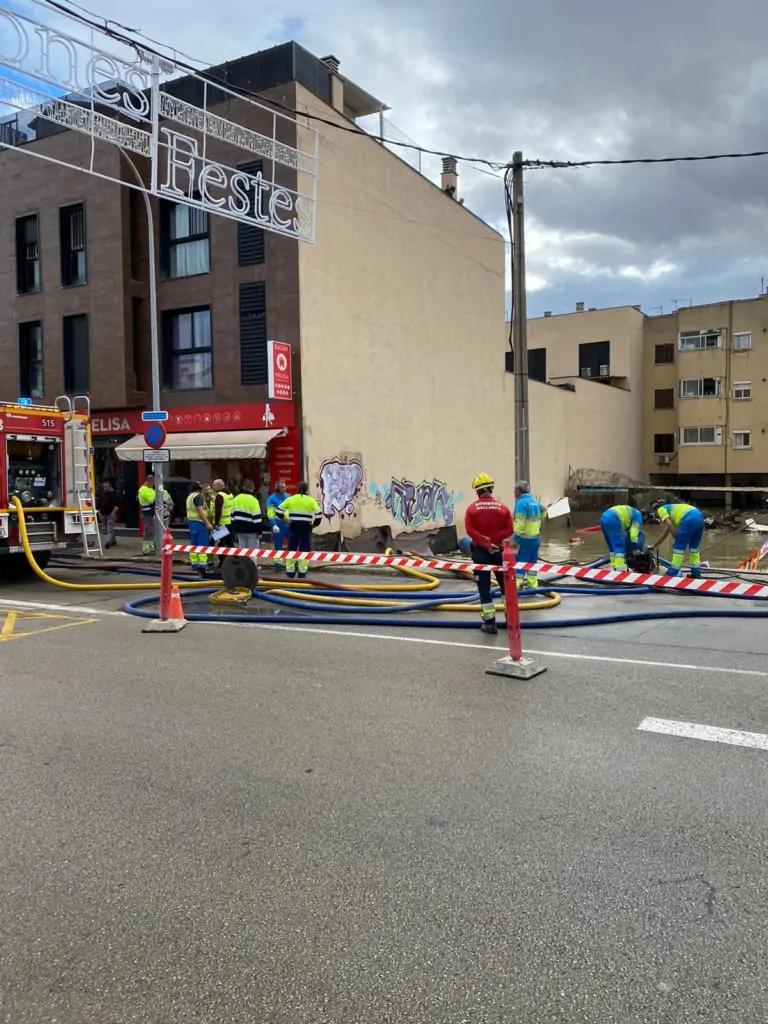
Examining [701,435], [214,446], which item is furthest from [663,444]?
[214,446]

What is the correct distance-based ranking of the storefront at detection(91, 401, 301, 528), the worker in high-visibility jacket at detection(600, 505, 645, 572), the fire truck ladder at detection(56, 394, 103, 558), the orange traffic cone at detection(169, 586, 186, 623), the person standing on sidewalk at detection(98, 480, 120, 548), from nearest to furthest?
1. the orange traffic cone at detection(169, 586, 186, 623)
2. the worker in high-visibility jacket at detection(600, 505, 645, 572)
3. the fire truck ladder at detection(56, 394, 103, 558)
4. the storefront at detection(91, 401, 301, 528)
5. the person standing on sidewalk at detection(98, 480, 120, 548)

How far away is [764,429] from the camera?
1555 inches

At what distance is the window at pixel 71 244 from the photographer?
19922 mm

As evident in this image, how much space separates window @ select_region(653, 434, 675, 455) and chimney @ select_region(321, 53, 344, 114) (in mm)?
28809

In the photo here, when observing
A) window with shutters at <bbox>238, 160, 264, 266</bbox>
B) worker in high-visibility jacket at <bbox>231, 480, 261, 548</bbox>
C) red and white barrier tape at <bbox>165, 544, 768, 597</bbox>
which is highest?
window with shutters at <bbox>238, 160, 264, 266</bbox>

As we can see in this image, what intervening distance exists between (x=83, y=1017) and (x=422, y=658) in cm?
498

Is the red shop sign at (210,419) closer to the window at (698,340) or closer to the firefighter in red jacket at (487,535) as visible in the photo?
the firefighter in red jacket at (487,535)

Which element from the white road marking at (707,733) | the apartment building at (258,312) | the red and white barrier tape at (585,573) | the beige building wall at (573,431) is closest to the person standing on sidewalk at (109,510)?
the apartment building at (258,312)

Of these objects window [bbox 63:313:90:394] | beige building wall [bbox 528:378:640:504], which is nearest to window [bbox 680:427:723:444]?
beige building wall [bbox 528:378:640:504]

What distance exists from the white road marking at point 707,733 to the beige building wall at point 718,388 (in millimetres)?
38603

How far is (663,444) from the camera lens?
4297 cm

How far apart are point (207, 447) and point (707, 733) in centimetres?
1402

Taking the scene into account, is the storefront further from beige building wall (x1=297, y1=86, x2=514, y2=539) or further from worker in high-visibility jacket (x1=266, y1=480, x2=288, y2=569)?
worker in high-visibility jacket (x1=266, y1=480, x2=288, y2=569)

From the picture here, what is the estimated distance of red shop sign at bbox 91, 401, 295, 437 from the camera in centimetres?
1728
